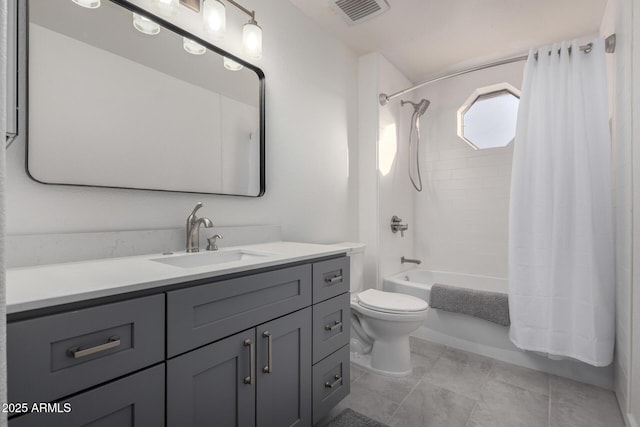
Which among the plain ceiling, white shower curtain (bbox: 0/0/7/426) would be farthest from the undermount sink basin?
the plain ceiling

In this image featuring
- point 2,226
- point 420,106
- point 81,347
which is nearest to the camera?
point 2,226

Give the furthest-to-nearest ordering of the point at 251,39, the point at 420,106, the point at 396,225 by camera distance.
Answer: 1. the point at 420,106
2. the point at 396,225
3. the point at 251,39

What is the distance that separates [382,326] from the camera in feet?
6.34

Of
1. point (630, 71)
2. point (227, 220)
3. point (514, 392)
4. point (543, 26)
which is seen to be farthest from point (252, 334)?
point (543, 26)

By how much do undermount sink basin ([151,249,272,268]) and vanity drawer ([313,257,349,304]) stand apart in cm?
24

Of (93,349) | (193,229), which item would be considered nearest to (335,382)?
(193,229)

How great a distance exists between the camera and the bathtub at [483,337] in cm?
193

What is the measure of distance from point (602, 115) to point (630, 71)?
435 mm

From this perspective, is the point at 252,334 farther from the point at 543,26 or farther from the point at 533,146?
the point at 543,26

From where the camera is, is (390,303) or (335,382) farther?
(390,303)

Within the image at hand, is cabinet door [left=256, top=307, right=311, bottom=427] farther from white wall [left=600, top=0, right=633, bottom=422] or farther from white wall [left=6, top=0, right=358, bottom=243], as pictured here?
white wall [left=600, top=0, right=633, bottom=422]

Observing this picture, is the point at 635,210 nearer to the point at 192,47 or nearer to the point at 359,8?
the point at 359,8

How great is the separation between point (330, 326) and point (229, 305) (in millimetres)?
610

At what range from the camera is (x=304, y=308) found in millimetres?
1305
